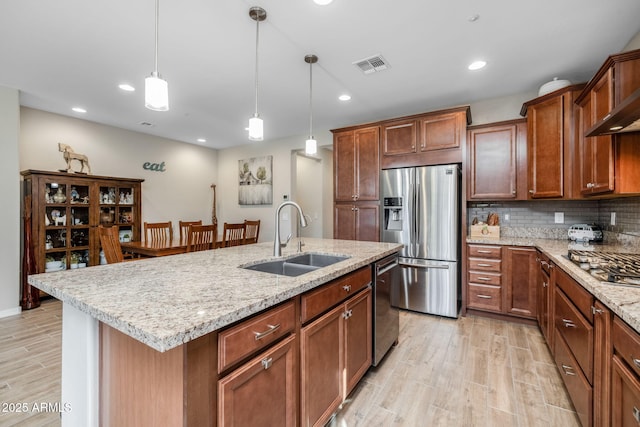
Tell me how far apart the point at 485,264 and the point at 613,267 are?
161 centimetres

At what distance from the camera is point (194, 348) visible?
2.77 ft

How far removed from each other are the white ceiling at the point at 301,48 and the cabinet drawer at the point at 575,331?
202 cm

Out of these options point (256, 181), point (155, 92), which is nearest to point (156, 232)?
point (256, 181)

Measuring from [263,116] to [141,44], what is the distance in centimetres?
192

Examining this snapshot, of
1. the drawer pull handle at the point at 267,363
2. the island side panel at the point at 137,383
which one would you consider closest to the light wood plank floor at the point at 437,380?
the drawer pull handle at the point at 267,363

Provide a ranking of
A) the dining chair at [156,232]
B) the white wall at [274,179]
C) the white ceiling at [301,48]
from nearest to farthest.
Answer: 1. the white ceiling at [301,48]
2. the dining chair at [156,232]
3. the white wall at [274,179]

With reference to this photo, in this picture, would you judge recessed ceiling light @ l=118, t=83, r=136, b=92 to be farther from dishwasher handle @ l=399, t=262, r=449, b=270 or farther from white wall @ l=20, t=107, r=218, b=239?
dishwasher handle @ l=399, t=262, r=449, b=270

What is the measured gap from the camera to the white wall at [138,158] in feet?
12.9

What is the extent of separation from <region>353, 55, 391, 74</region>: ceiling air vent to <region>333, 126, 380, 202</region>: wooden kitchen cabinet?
0.95m

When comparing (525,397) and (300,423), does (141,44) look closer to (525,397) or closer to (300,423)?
(300,423)

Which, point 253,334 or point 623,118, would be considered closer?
point 253,334

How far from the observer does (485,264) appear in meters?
3.11

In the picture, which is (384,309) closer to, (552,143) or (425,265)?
(425,265)

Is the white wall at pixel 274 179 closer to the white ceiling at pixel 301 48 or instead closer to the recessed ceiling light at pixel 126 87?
the white ceiling at pixel 301 48
